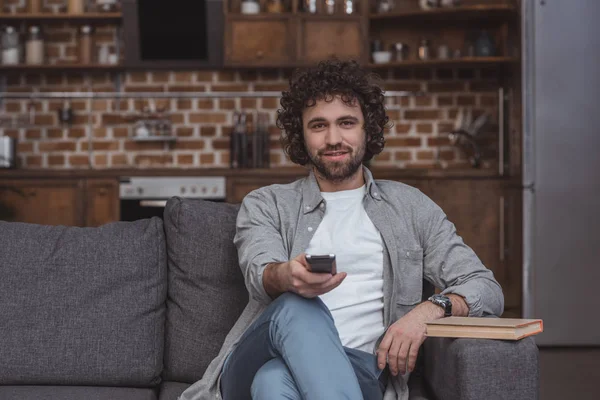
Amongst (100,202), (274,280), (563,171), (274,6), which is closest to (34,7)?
(100,202)

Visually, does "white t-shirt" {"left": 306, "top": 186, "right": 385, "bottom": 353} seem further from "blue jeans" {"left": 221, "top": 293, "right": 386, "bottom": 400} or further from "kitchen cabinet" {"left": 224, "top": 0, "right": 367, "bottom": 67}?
"kitchen cabinet" {"left": 224, "top": 0, "right": 367, "bottom": 67}

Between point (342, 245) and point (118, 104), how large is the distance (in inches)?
144

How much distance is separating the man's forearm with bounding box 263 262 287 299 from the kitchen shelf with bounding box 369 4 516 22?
355 cm

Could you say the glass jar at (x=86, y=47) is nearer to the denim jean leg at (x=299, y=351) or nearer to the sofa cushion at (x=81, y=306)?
the sofa cushion at (x=81, y=306)

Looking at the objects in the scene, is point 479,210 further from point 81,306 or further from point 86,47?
point 81,306

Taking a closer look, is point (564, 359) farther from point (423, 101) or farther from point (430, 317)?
point (430, 317)

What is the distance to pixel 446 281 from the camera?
2035mm

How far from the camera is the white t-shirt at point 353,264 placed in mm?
1977

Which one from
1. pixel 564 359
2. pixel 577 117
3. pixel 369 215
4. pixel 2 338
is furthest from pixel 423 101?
pixel 2 338

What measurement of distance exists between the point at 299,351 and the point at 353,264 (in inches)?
17.9

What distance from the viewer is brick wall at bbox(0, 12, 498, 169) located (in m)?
5.39

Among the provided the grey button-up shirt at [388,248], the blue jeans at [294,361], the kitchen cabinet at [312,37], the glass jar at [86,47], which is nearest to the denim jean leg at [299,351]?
the blue jeans at [294,361]

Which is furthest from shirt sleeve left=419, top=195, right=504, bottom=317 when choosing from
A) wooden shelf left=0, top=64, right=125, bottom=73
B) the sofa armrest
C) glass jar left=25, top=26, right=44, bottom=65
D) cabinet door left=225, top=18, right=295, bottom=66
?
glass jar left=25, top=26, right=44, bottom=65

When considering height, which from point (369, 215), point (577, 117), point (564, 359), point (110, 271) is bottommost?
point (564, 359)
